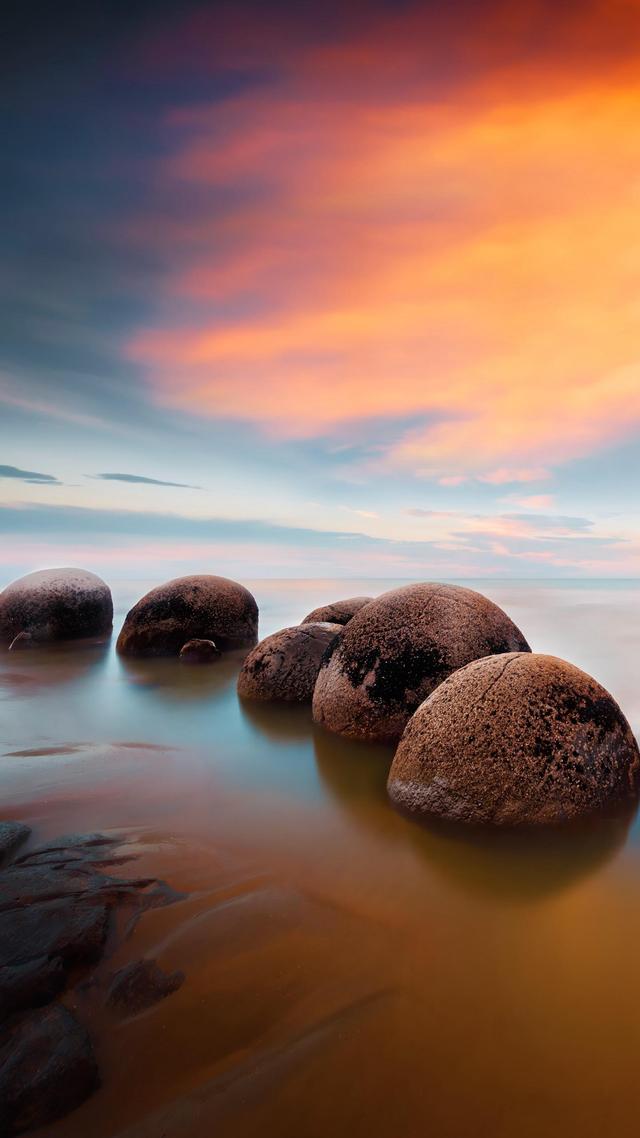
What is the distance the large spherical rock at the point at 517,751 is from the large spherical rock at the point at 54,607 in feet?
41.8

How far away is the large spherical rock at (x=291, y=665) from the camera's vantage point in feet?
25.6

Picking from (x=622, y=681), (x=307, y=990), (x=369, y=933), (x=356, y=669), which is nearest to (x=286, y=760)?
(x=356, y=669)

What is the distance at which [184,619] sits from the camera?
41.4 feet

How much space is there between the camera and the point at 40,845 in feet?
12.4

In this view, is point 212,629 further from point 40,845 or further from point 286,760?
point 40,845

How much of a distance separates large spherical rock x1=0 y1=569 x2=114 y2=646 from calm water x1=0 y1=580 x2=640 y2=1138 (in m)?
10.6

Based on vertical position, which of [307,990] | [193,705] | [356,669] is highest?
[356,669]

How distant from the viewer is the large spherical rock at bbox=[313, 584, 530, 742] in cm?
589

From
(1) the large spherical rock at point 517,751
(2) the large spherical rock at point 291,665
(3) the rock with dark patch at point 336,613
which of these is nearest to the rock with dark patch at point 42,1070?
(1) the large spherical rock at point 517,751

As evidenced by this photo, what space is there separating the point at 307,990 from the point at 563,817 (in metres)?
2.23

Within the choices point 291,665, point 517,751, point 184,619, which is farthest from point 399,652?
point 184,619

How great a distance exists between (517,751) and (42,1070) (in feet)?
10.0

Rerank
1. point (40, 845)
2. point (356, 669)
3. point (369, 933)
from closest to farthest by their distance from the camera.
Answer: point (369, 933), point (40, 845), point (356, 669)

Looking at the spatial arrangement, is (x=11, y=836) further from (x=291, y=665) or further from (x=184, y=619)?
(x=184, y=619)
